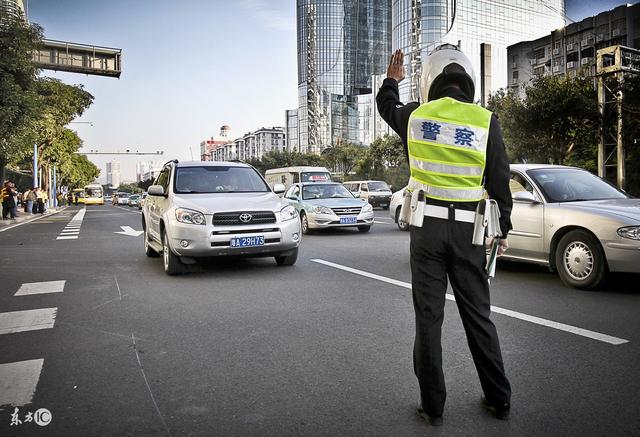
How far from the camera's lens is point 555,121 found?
24469 mm

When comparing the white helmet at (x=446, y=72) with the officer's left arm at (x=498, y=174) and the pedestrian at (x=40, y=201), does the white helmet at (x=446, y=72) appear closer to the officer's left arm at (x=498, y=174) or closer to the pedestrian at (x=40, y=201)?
the officer's left arm at (x=498, y=174)

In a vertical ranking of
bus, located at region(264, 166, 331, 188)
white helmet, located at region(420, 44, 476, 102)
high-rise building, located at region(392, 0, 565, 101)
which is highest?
high-rise building, located at region(392, 0, 565, 101)

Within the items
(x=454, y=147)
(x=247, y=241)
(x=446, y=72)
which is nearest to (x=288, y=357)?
(x=454, y=147)

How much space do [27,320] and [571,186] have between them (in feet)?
21.6

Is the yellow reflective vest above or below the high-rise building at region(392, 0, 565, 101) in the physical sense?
below

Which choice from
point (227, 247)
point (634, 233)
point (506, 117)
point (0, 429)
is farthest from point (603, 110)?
point (0, 429)

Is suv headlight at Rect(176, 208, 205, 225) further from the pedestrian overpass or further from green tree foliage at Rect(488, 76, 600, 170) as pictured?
the pedestrian overpass

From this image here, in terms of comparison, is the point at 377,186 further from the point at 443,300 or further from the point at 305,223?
the point at 443,300

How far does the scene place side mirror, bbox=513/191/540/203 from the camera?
6.78 m

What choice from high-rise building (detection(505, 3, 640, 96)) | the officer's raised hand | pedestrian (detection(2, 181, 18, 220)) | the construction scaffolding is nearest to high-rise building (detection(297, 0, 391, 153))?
high-rise building (detection(505, 3, 640, 96))

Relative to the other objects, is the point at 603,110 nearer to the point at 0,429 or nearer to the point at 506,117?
the point at 506,117

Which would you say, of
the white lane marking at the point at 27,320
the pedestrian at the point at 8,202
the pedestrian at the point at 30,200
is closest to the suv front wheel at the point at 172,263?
the white lane marking at the point at 27,320

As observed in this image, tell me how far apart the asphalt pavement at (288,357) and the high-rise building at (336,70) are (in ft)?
415

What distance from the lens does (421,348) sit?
2926 millimetres
